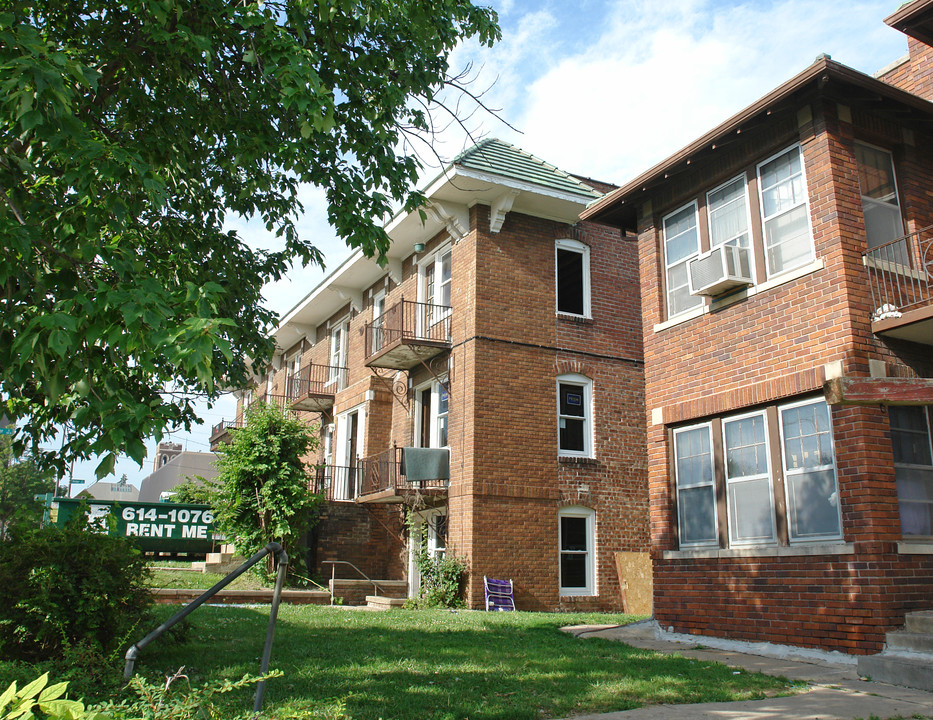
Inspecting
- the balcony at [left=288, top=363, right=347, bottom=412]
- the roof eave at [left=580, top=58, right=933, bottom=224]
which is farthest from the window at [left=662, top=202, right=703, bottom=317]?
the balcony at [left=288, top=363, right=347, bottom=412]

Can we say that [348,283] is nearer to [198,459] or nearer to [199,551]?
[199,551]

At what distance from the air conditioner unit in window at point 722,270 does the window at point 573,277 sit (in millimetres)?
8000

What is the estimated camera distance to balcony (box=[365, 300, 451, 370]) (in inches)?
732

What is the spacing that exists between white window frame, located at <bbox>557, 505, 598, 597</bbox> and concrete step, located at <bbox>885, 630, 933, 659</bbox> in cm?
961

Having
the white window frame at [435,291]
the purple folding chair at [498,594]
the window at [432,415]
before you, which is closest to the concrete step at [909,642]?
the purple folding chair at [498,594]

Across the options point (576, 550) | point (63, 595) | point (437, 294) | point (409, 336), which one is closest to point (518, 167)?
point (437, 294)

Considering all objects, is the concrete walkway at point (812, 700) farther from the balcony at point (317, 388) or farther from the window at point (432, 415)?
the balcony at point (317, 388)

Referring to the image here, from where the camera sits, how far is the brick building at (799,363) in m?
8.84

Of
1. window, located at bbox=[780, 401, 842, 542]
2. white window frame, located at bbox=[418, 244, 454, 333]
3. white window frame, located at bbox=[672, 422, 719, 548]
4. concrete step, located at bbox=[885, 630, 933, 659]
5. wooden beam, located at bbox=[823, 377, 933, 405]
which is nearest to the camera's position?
wooden beam, located at bbox=[823, 377, 933, 405]

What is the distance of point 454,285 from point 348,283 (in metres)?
6.97

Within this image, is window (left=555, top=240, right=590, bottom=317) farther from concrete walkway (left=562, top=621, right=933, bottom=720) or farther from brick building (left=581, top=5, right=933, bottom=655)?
concrete walkway (left=562, top=621, right=933, bottom=720)

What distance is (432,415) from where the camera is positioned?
19688 mm

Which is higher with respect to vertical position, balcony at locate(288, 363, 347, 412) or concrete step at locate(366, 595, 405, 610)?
balcony at locate(288, 363, 347, 412)

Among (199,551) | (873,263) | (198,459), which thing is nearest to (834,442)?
(873,263)
